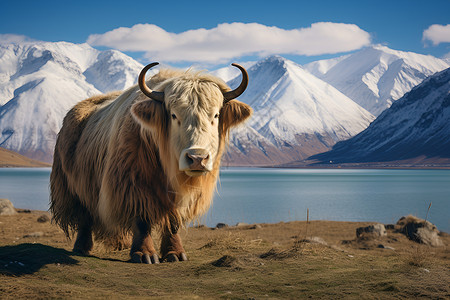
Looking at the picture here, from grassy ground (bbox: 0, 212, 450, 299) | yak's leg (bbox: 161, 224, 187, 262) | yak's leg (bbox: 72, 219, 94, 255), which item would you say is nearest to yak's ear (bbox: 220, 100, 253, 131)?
yak's leg (bbox: 161, 224, 187, 262)

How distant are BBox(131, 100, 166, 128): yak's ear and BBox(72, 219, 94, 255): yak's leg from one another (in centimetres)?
273

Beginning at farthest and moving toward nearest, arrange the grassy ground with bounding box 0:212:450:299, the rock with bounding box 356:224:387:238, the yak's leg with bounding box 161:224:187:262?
the rock with bounding box 356:224:387:238 < the yak's leg with bounding box 161:224:187:262 < the grassy ground with bounding box 0:212:450:299

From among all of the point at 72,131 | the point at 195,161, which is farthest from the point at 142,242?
the point at 72,131

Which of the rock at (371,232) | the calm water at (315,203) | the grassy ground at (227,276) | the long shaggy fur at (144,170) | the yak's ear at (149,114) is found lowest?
the calm water at (315,203)

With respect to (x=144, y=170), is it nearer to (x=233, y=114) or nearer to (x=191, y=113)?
(x=191, y=113)

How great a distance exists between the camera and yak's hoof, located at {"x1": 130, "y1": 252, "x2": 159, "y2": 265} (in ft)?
21.1

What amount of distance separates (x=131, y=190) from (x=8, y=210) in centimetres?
1323

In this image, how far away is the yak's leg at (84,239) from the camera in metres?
7.80

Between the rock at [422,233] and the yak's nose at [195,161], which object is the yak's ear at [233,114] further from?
the rock at [422,233]

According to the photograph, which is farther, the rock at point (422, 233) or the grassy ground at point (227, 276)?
the rock at point (422, 233)

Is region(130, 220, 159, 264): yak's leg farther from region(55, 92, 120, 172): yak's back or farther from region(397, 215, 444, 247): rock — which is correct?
region(397, 215, 444, 247): rock

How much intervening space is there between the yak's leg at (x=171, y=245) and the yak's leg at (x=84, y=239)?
63.2 inches

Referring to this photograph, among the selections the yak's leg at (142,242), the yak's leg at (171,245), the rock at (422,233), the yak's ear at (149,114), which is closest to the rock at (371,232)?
the rock at (422,233)

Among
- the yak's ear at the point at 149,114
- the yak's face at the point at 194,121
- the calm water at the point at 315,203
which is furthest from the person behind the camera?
the calm water at the point at 315,203
